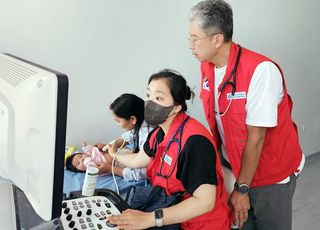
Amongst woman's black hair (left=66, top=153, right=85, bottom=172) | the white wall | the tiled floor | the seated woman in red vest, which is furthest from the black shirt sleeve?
the tiled floor

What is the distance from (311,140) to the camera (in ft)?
13.3

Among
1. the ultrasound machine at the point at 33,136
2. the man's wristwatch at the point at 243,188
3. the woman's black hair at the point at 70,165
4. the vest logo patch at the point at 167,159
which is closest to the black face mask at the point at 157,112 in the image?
the vest logo patch at the point at 167,159

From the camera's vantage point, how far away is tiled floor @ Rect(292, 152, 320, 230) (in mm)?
2529

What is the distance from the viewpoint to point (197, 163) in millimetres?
1076

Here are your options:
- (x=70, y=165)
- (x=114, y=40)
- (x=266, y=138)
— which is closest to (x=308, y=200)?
(x=266, y=138)

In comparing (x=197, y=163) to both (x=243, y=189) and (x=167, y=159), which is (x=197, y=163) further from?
(x=243, y=189)

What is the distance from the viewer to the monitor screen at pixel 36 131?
530mm

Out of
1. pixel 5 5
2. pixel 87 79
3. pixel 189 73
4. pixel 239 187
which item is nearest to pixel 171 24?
pixel 189 73

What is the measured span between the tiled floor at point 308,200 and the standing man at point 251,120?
1277mm

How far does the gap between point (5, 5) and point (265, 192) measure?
2201 mm

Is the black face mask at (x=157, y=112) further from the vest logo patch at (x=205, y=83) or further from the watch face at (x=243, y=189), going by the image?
the watch face at (x=243, y=189)

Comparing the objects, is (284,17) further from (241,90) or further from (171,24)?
(241,90)

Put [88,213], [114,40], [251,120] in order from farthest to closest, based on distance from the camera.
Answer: [114,40], [251,120], [88,213]

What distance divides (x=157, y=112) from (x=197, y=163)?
0.34m
